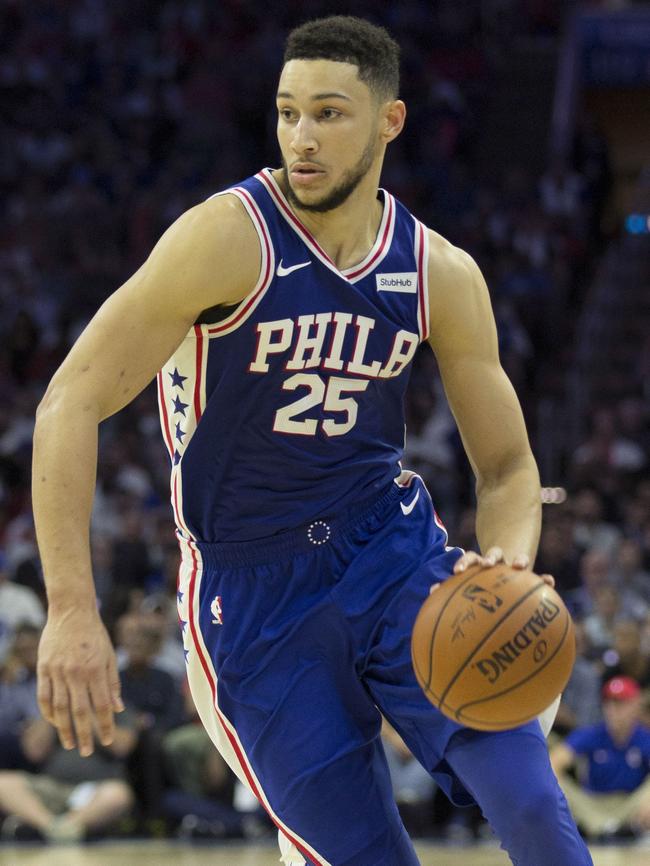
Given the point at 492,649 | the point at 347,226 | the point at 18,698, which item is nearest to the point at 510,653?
the point at 492,649

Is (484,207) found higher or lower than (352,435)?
lower

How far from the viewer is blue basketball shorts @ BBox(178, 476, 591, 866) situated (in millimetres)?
3838

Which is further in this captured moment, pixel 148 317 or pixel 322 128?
pixel 322 128

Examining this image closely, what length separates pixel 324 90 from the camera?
157 inches

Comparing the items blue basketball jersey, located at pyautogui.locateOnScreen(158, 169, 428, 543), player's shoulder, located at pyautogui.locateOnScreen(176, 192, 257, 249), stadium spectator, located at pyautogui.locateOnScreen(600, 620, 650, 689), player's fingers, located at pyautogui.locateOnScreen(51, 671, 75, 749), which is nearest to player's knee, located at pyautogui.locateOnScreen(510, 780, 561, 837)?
blue basketball jersey, located at pyautogui.locateOnScreen(158, 169, 428, 543)

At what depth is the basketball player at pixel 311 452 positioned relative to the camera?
3754mm

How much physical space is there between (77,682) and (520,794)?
3.52 feet

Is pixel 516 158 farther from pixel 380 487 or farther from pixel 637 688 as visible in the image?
pixel 380 487

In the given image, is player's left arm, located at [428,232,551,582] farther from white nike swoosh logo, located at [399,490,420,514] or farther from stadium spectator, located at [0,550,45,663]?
stadium spectator, located at [0,550,45,663]

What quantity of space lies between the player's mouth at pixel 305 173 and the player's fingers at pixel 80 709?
1.46 meters

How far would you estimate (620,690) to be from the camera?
9.97 meters

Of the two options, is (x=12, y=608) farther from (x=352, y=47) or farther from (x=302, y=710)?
(x=352, y=47)

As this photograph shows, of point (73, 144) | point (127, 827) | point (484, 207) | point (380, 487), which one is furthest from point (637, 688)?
point (73, 144)

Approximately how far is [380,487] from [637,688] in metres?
6.58
